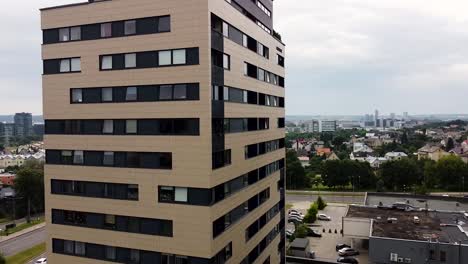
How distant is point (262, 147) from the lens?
40.6 metres

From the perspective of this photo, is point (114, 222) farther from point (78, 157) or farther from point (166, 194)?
point (78, 157)

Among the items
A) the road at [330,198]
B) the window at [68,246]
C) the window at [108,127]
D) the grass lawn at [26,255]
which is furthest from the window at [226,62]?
the road at [330,198]

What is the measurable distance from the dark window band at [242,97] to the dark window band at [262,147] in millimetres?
4029

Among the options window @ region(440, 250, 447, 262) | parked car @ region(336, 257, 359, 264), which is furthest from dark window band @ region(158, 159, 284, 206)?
parked car @ region(336, 257, 359, 264)

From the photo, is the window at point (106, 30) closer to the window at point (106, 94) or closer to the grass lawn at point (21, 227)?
the window at point (106, 94)

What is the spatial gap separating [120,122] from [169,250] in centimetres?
958

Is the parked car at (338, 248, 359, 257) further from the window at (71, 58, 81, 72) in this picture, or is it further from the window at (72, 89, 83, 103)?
the window at (71, 58, 81, 72)

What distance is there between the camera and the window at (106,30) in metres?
28.6

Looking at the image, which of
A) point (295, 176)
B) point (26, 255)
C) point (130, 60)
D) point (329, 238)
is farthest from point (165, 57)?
point (295, 176)

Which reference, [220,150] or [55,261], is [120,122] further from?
[55,261]

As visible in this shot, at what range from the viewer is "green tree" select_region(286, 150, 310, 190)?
126375mm

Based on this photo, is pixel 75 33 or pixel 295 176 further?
pixel 295 176

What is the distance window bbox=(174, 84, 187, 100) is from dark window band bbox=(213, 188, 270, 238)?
8.79 metres

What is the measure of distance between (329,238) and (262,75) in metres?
47.3
